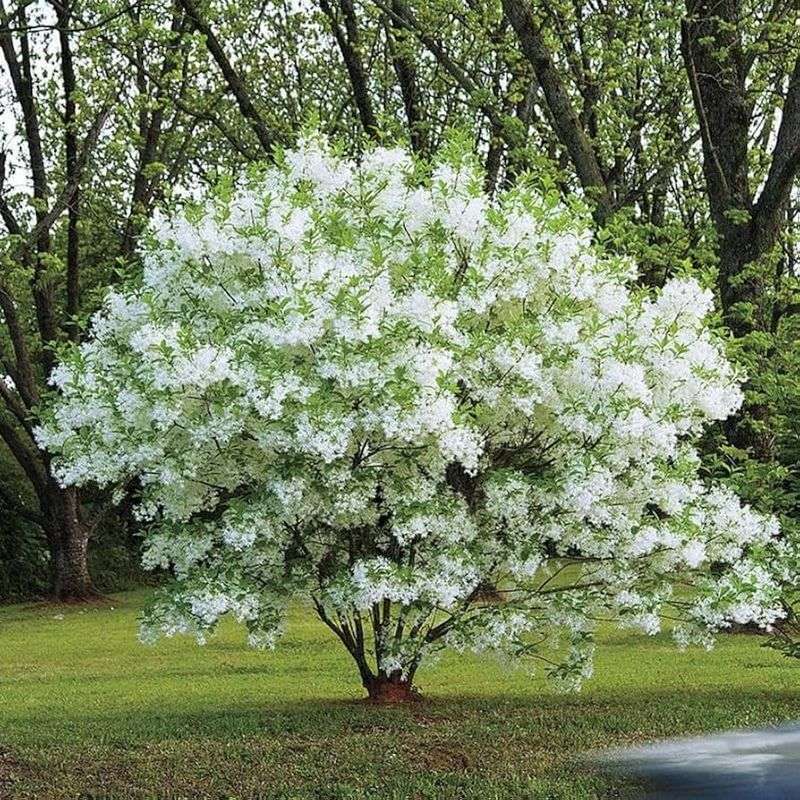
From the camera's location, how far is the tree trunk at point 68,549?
24625 millimetres

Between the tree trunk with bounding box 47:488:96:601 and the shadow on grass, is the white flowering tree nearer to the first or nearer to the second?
the shadow on grass

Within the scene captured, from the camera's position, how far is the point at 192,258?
977cm

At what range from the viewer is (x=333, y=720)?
1100 centimetres

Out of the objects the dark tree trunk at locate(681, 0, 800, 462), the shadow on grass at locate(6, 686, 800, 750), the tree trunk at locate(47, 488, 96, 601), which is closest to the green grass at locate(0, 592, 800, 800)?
the shadow on grass at locate(6, 686, 800, 750)

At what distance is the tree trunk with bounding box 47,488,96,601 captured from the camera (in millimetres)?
24625

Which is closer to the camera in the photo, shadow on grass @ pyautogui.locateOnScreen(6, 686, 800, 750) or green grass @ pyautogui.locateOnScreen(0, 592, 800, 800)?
green grass @ pyautogui.locateOnScreen(0, 592, 800, 800)

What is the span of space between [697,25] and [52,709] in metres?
10.5

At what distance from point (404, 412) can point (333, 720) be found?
11.5 feet

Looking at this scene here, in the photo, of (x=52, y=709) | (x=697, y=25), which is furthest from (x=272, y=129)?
(x=52, y=709)

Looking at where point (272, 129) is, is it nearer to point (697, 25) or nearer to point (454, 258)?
point (697, 25)

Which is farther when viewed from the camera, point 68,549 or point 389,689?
point 68,549

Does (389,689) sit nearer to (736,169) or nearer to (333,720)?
(333,720)

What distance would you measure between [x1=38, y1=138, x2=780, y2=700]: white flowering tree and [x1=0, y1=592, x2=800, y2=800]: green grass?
0.79 metres

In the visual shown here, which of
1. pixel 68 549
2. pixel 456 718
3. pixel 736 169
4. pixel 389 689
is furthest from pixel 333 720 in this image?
pixel 68 549
